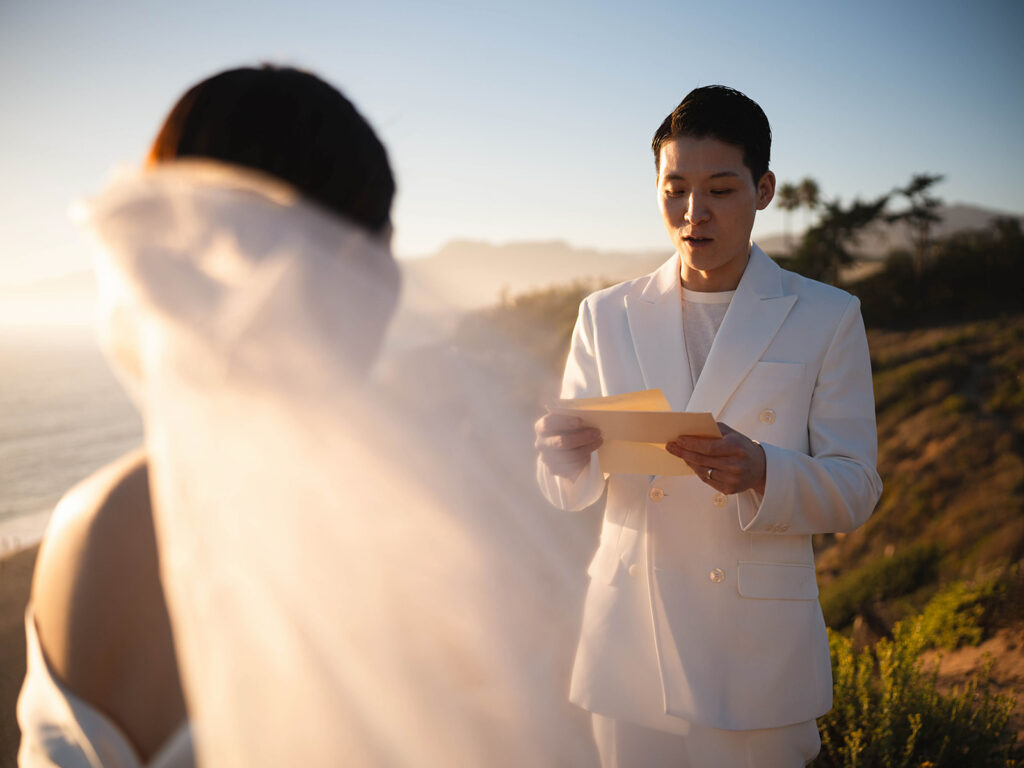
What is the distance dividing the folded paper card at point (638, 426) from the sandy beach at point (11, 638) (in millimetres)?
6499

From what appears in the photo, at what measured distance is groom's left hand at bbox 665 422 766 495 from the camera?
1979mm

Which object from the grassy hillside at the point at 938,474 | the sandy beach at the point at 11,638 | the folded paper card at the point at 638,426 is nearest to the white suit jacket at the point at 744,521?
the folded paper card at the point at 638,426

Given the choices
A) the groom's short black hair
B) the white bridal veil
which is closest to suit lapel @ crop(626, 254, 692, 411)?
the groom's short black hair

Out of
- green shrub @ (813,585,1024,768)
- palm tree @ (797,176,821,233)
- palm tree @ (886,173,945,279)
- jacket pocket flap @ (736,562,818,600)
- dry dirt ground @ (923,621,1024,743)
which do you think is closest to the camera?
jacket pocket flap @ (736,562,818,600)

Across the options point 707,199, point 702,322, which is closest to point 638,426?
point 702,322

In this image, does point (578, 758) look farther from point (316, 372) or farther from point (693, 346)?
point (693, 346)

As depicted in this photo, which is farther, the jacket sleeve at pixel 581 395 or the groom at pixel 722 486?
the jacket sleeve at pixel 581 395

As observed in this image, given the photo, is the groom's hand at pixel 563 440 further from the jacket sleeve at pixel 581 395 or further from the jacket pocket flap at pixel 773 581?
the jacket pocket flap at pixel 773 581

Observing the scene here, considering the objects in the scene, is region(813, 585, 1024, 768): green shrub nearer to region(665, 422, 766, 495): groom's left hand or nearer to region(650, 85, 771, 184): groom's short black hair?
region(665, 422, 766, 495): groom's left hand

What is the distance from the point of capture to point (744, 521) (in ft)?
7.24

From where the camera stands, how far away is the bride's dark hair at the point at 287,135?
1.10 metres

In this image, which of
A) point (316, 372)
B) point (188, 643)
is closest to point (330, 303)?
point (316, 372)

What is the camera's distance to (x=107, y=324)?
1207mm

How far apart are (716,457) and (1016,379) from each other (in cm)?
1352
